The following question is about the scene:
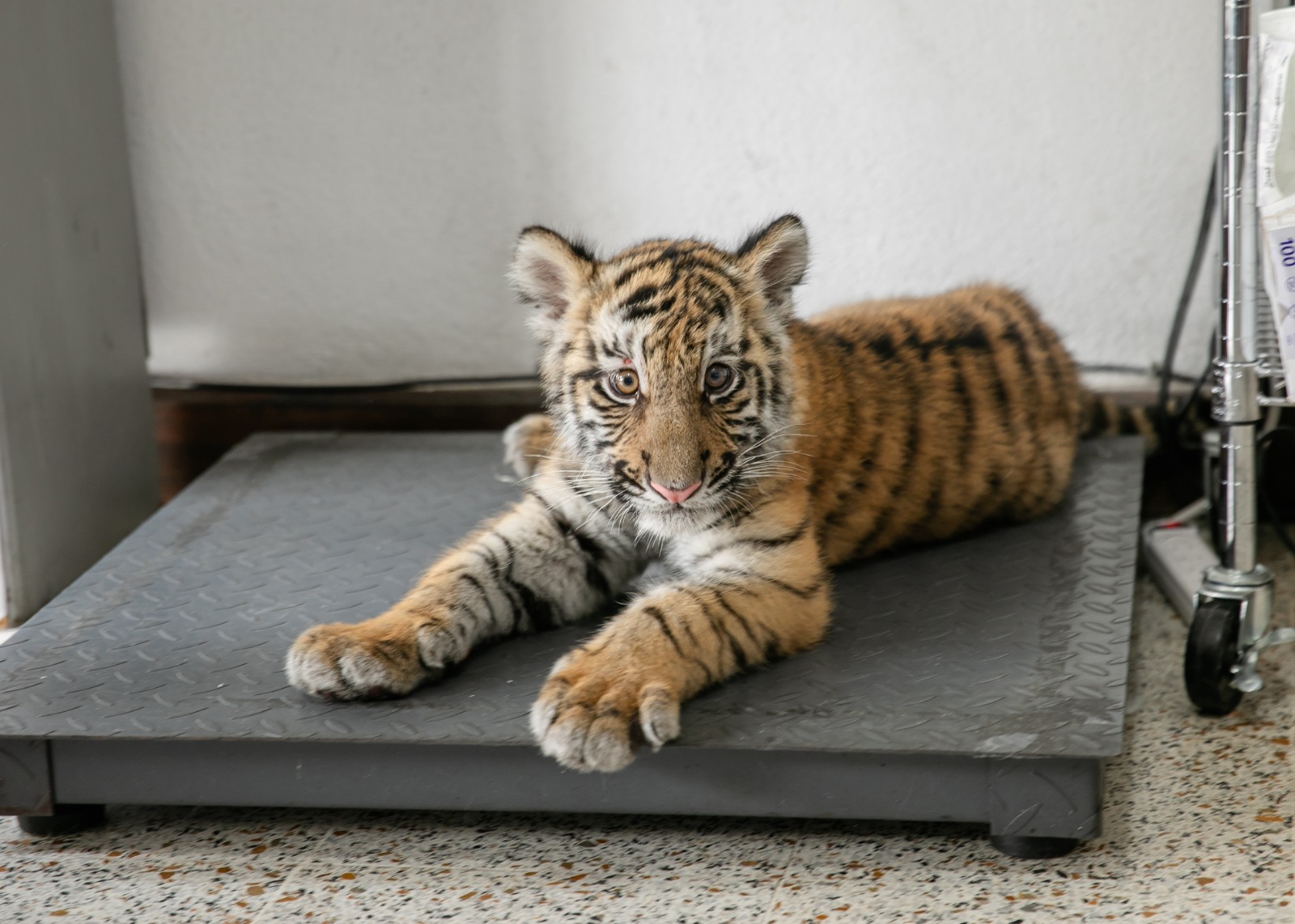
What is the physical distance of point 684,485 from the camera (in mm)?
1879

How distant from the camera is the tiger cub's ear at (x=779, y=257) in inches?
79.3

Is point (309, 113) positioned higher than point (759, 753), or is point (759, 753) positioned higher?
point (309, 113)

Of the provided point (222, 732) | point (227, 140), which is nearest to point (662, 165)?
point (227, 140)

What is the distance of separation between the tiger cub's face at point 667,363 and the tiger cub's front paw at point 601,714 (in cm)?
29

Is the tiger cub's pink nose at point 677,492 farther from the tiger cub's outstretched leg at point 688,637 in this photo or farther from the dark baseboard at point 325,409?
the dark baseboard at point 325,409

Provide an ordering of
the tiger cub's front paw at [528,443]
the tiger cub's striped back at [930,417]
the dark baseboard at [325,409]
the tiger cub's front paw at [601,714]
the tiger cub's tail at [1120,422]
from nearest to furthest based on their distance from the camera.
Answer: the tiger cub's front paw at [601,714] → the tiger cub's striped back at [930,417] → the tiger cub's front paw at [528,443] → the tiger cub's tail at [1120,422] → the dark baseboard at [325,409]

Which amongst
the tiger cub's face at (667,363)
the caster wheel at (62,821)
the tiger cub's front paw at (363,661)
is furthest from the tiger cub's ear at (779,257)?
the caster wheel at (62,821)

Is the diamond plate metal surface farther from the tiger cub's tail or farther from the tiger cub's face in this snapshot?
the tiger cub's face

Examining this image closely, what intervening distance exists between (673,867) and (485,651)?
0.45m

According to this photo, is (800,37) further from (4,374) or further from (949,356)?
(4,374)

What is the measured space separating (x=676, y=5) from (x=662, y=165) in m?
0.35

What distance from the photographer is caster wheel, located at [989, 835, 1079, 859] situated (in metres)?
Answer: 1.75

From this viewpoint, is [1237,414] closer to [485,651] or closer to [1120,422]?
[1120,422]

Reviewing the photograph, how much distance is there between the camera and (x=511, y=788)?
1801 mm
